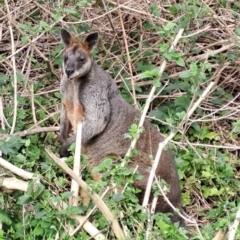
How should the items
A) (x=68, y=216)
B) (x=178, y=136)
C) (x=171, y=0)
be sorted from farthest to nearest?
(x=171, y=0)
(x=178, y=136)
(x=68, y=216)

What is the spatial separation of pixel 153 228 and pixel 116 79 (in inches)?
113

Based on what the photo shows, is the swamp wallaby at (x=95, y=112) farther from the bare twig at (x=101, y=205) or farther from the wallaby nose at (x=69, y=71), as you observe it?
the bare twig at (x=101, y=205)

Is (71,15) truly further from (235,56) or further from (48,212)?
(48,212)

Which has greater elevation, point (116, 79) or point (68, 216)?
point (68, 216)

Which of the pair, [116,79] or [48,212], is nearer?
[48,212]

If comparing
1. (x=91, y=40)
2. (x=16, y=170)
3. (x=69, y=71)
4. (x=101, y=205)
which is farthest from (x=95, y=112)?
(x=101, y=205)

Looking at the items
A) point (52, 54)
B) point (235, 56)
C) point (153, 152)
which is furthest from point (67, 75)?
point (235, 56)

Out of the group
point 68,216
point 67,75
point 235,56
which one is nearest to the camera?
point 68,216

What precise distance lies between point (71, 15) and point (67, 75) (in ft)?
5.44

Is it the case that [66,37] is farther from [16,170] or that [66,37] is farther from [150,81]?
[16,170]

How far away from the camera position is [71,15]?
320 inches

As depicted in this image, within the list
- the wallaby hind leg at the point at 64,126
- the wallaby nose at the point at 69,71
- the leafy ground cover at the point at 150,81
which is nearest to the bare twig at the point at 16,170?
the leafy ground cover at the point at 150,81

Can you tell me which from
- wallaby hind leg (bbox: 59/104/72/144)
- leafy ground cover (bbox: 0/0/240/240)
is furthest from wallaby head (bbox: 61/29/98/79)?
wallaby hind leg (bbox: 59/104/72/144)

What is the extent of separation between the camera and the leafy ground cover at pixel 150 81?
21.1 ft
